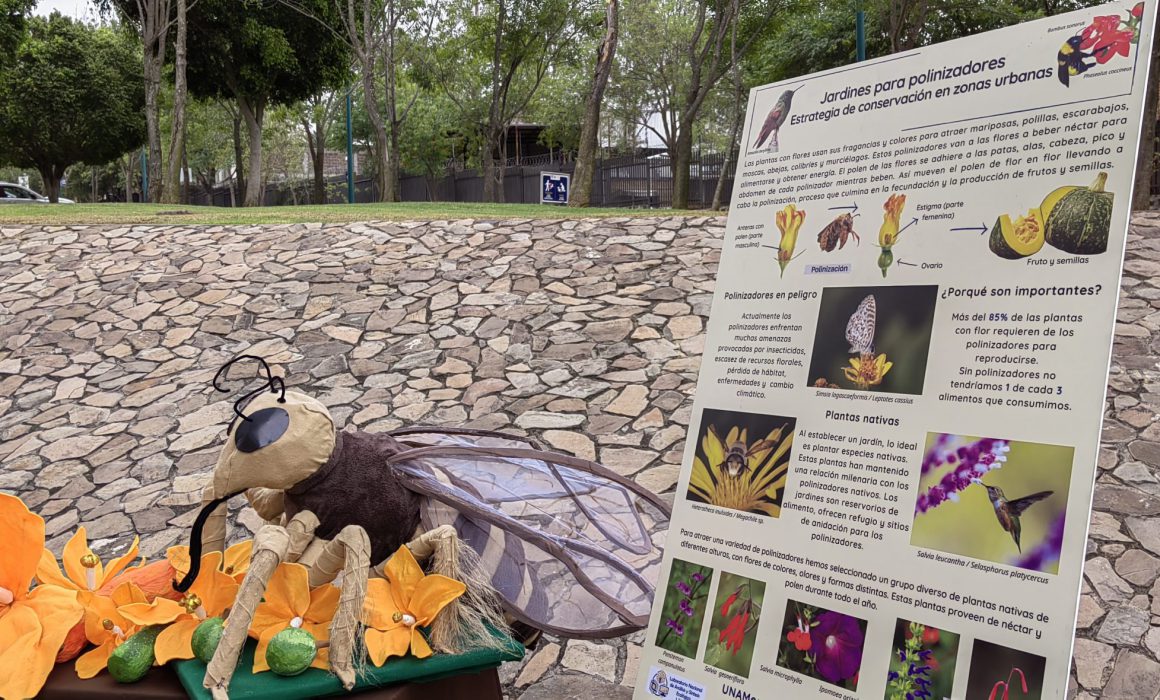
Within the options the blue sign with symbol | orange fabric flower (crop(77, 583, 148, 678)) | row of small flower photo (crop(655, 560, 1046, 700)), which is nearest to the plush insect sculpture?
orange fabric flower (crop(77, 583, 148, 678))

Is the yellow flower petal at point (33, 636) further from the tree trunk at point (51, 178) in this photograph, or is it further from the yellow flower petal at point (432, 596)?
the tree trunk at point (51, 178)

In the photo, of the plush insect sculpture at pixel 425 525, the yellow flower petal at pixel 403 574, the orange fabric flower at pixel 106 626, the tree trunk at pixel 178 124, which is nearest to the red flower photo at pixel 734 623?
the plush insect sculpture at pixel 425 525

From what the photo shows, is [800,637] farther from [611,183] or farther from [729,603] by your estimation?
[611,183]

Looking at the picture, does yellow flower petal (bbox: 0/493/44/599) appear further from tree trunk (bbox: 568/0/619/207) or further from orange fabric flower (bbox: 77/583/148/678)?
tree trunk (bbox: 568/0/619/207)

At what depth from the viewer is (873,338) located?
165cm

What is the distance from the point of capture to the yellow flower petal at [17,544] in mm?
1721

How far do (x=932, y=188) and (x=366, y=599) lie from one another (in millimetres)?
1300

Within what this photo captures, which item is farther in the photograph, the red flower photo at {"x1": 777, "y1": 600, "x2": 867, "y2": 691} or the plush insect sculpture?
the plush insect sculpture

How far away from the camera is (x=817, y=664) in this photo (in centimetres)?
161

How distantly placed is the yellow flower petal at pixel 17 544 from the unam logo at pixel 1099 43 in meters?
1.99

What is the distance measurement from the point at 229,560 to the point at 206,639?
356mm

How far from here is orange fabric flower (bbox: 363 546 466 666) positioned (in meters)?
1.75

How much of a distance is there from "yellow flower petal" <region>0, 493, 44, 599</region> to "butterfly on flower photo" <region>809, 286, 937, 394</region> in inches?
58.8

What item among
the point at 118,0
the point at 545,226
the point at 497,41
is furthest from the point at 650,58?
the point at 545,226
